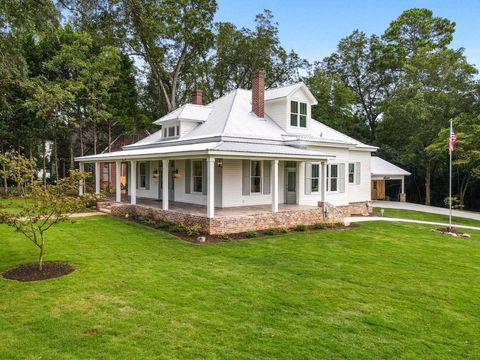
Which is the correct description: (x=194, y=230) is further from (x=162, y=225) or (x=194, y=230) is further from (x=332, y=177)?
(x=332, y=177)

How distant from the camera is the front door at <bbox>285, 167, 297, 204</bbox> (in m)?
17.3

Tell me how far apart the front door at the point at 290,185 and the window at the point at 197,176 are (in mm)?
4262

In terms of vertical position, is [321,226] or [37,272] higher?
[321,226]

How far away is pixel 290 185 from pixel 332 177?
9.20 ft

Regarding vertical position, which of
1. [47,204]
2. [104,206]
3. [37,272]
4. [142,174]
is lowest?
[37,272]

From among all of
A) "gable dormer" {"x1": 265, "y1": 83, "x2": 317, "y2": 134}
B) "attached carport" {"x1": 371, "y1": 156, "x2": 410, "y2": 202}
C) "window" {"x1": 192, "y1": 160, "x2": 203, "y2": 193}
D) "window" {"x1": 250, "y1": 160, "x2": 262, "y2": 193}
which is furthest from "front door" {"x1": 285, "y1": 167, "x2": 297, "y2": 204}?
"attached carport" {"x1": 371, "y1": 156, "x2": 410, "y2": 202}

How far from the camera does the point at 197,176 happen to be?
16.5m

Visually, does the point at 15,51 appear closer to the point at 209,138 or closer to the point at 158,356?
the point at 209,138

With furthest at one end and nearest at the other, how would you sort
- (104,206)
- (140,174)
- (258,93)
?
(140,174), (258,93), (104,206)

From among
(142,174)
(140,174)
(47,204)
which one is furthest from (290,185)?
(47,204)

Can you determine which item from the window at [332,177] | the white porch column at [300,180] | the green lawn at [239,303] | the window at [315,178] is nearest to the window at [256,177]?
the white porch column at [300,180]

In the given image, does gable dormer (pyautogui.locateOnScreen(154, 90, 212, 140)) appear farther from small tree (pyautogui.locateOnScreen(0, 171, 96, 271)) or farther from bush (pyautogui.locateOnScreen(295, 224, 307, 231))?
small tree (pyautogui.locateOnScreen(0, 171, 96, 271))

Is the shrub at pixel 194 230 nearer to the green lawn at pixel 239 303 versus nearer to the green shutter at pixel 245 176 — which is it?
the green lawn at pixel 239 303

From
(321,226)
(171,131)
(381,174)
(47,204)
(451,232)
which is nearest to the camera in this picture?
(47,204)
